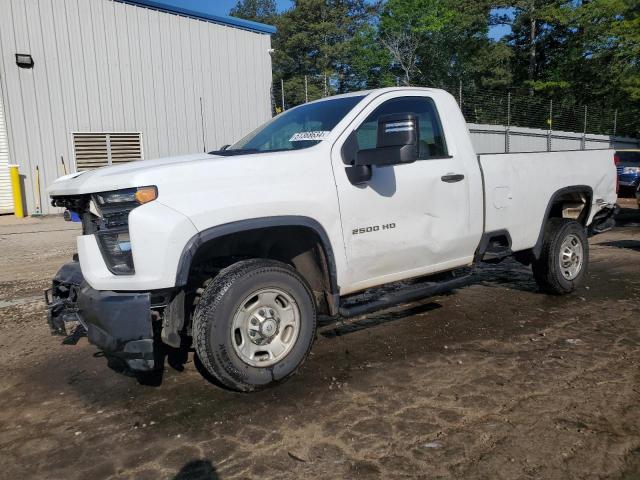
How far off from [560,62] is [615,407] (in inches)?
1697

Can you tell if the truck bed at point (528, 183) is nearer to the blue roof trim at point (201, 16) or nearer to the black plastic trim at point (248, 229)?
the black plastic trim at point (248, 229)

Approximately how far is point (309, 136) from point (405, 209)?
903 millimetres

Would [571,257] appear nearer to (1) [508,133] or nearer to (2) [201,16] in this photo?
(2) [201,16]

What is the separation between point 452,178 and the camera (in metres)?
4.39

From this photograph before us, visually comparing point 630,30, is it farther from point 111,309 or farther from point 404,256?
point 111,309

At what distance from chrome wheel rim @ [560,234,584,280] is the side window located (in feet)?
6.56

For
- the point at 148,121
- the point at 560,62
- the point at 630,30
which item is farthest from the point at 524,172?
the point at 560,62

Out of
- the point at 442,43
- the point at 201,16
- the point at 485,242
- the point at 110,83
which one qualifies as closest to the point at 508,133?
the point at 201,16

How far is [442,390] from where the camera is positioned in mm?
3473

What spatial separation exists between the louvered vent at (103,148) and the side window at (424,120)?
1259 centimetres

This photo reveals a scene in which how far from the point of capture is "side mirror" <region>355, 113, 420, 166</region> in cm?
356

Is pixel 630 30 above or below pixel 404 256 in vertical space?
above

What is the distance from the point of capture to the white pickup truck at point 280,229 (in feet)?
10.1

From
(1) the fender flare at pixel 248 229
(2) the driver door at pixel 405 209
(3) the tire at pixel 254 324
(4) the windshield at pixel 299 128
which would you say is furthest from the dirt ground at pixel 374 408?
(4) the windshield at pixel 299 128
